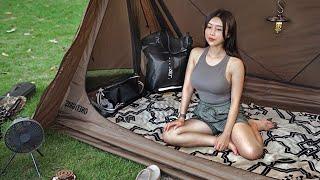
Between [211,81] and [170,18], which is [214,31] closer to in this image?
[211,81]

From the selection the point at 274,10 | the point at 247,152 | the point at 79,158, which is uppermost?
the point at 274,10

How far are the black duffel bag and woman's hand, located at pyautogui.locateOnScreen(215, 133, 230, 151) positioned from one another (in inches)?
47.2

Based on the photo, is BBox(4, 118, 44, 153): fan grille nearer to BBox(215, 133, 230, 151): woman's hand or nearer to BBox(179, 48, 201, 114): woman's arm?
BBox(179, 48, 201, 114): woman's arm

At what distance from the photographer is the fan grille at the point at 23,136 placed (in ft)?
8.95

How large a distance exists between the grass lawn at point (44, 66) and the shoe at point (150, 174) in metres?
0.13

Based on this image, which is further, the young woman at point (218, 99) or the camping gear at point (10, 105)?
the camping gear at point (10, 105)

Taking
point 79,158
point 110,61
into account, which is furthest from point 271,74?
point 79,158

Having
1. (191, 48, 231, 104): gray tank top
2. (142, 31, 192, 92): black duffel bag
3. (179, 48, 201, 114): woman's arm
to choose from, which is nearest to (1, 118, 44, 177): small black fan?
(179, 48, 201, 114): woman's arm

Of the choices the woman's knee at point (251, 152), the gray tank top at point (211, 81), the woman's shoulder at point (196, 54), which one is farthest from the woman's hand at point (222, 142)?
the woman's shoulder at point (196, 54)

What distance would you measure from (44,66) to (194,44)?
1.83 meters

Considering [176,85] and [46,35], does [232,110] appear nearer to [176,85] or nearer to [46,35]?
[176,85]

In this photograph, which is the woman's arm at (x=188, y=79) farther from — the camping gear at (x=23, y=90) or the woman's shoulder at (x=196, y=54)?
the camping gear at (x=23, y=90)

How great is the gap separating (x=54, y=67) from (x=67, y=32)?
1564mm

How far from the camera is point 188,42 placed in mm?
3900
